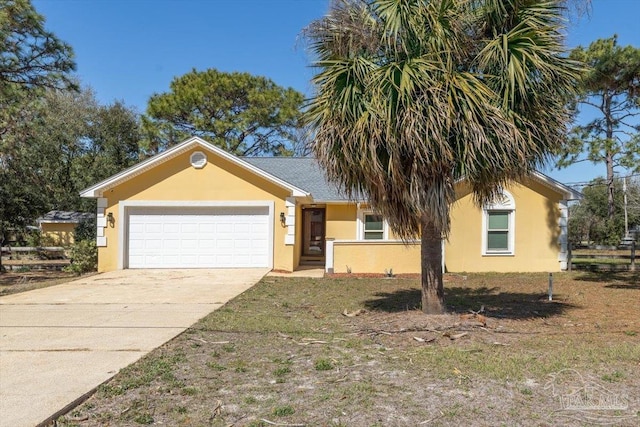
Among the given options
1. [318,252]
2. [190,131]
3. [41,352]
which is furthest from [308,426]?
[190,131]

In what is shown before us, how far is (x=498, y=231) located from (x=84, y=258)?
14582mm

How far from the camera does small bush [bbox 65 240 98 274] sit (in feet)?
52.5

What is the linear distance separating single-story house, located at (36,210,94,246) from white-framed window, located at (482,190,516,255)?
1910cm

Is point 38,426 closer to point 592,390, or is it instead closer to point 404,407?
point 404,407

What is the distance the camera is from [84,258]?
16062mm

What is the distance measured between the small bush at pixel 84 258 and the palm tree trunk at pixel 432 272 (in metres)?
13.0

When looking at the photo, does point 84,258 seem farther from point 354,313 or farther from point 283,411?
point 283,411

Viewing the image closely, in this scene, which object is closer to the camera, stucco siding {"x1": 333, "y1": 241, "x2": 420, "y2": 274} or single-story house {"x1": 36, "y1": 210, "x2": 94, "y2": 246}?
stucco siding {"x1": 333, "y1": 241, "x2": 420, "y2": 274}

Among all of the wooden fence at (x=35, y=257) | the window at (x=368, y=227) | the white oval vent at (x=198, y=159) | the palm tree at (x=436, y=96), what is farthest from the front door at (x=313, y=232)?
the palm tree at (x=436, y=96)

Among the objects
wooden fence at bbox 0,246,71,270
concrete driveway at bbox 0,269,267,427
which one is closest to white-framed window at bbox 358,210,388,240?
concrete driveway at bbox 0,269,267,427

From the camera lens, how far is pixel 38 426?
12.0 ft

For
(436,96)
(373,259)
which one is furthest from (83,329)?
(373,259)

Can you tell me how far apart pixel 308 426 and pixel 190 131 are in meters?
27.7

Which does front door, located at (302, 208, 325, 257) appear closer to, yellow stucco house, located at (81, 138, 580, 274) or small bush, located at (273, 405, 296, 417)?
yellow stucco house, located at (81, 138, 580, 274)
